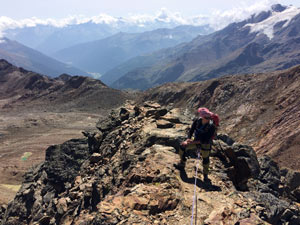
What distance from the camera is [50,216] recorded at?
14.4 meters

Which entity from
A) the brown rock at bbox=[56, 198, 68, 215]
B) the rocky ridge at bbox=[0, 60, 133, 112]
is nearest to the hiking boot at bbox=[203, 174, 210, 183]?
the brown rock at bbox=[56, 198, 68, 215]

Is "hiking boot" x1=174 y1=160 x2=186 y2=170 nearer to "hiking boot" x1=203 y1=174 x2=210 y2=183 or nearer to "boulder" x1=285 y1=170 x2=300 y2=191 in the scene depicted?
"hiking boot" x1=203 y1=174 x2=210 y2=183

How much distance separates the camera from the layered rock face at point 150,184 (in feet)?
28.0

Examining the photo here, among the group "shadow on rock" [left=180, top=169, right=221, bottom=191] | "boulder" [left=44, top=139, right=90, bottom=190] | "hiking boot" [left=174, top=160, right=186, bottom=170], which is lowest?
"boulder" [left=44, top=139, right=90, bottom=190]

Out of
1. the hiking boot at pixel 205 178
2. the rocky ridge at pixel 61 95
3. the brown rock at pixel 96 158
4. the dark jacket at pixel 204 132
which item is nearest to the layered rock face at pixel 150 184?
the brown rock at pixel 96 158

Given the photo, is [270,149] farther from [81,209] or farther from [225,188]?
[81,209]

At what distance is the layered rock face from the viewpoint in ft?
28.0

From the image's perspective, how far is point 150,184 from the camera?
10180 millimetres

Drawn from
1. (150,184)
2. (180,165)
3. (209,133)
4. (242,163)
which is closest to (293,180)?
(242,163)

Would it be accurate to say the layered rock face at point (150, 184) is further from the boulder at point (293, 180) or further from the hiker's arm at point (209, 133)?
the hiker's arm at point (209, 133)

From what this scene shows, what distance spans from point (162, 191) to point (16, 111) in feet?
323

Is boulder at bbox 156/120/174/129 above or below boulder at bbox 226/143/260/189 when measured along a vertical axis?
above

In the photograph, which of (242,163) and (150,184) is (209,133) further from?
(242,163)

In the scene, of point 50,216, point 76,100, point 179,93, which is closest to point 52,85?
point 76,100
